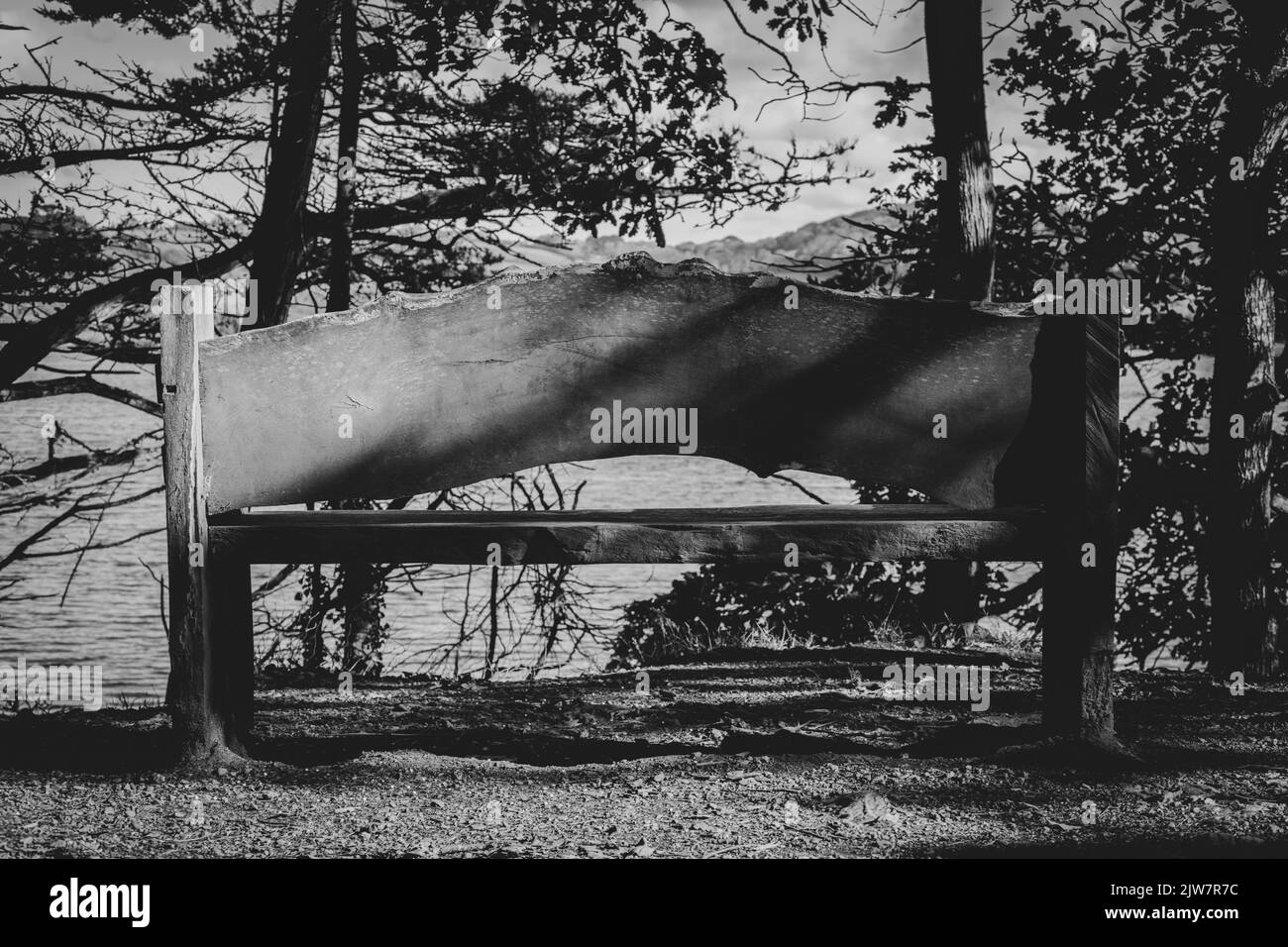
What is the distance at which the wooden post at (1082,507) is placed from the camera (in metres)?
3.96

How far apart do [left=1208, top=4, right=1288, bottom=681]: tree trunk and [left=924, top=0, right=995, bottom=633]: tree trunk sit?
47.3 inches

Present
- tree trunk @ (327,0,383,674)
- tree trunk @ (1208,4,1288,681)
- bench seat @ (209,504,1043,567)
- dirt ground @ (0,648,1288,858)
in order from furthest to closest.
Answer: tree trunk @ (327,0,383,674) → tree trunk @ (1208,4,1288,681) → bench seat @ (209,504,1043,567) → dirt ground @ (0,648,1288,858)

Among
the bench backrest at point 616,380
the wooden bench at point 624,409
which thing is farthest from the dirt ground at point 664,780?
the bench backrest at point 616,380

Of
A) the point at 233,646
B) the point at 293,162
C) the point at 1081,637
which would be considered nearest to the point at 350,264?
the point at 293,162

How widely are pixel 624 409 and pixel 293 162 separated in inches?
183

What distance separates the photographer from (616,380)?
3.93 metres

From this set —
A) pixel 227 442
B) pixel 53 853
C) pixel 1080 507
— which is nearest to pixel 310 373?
pixel 227 442

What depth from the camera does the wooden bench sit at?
3.90 metres

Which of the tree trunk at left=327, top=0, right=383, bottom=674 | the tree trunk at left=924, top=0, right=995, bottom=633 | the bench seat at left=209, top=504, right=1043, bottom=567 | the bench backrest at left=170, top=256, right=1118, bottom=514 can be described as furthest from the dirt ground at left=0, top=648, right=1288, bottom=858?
the tree trunk at left=327, top=0, right=383, bottom=674

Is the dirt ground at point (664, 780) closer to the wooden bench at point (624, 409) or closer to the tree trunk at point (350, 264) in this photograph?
the wooden bench at point (624, 409)

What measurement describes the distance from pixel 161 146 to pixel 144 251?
0.81 meters

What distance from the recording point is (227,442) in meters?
3.97

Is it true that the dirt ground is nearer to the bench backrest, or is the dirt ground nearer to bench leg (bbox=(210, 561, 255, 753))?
bench leg (bbox=(210, 561, 255, 753))

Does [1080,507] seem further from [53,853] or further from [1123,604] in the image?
[1123,604]
